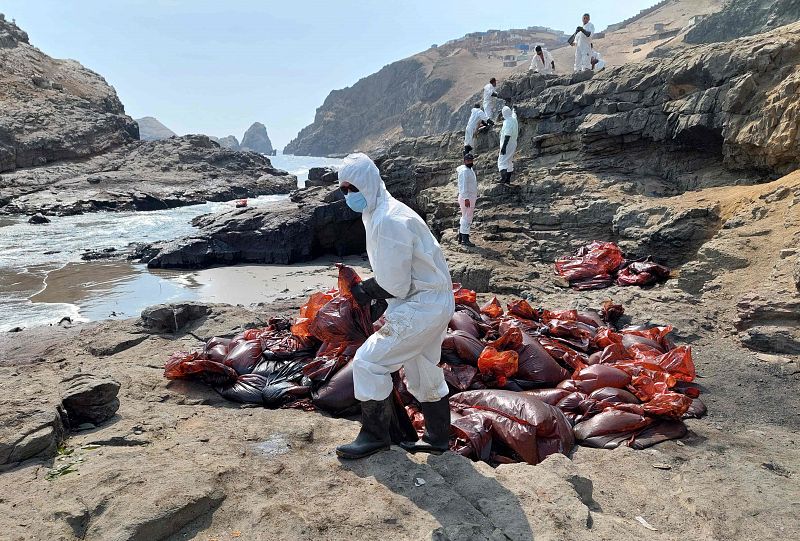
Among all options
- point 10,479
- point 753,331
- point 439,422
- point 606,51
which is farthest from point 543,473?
point 606,51

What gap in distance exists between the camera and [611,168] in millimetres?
9727

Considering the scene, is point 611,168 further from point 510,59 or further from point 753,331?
point 510,59

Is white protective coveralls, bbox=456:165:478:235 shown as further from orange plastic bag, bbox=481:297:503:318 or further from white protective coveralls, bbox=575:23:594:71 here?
white protective coveralls, bbox=575:23:594:71

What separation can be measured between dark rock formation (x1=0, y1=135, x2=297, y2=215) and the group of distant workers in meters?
16.6

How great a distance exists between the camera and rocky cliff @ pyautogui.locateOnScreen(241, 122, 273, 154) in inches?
6378

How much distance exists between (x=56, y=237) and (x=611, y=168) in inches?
609

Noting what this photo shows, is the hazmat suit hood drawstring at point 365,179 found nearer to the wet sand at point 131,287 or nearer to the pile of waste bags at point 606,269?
the pile of waste bags at point 606,269

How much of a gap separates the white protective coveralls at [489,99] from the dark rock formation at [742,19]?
28.2m

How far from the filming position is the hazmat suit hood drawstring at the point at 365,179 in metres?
2.75

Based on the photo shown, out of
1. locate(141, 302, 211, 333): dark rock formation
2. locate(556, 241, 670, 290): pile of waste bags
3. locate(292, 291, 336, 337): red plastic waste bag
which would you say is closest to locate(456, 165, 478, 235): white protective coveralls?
locate(556, 241, 670, 290): pile of waste bags

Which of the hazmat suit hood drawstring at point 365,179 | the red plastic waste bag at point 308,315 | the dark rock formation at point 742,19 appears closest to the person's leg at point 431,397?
the hazmat suit hood drawstring at point 365,179

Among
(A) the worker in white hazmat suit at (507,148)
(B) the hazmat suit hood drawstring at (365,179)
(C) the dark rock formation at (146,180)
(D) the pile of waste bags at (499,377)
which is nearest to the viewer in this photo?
(B) the hazmat suit hood drawstring at (365,179)

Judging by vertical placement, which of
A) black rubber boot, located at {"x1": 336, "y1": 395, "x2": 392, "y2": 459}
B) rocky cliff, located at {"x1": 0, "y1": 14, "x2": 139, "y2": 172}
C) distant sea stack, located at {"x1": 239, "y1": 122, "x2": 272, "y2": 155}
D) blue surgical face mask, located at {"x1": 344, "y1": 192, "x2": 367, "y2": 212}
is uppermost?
distant sea stack, located at {"x1": 239, "y1": 122, "x2": 272, "y2": 155}

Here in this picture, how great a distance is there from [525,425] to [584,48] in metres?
12.6
